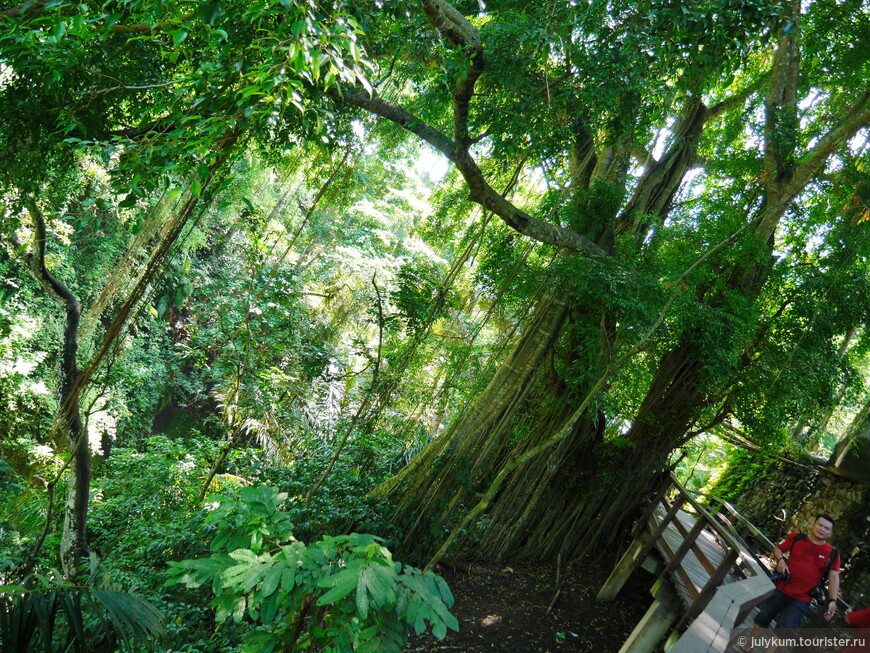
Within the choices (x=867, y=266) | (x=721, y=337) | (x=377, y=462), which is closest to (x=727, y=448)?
(x=867, y=266)

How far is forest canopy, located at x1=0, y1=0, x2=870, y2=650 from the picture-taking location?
264 centimetres

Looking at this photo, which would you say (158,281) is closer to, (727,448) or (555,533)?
(555,533)

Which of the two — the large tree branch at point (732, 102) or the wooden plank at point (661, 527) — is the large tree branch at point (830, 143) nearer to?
the large tree branch at point (732, 102)

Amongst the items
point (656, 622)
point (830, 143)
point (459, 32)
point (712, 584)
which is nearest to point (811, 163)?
point (830, 143)

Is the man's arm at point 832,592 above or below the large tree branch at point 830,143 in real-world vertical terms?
below

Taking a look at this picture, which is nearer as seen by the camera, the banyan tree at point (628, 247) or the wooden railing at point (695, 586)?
the wooden railing at point (695, 586)

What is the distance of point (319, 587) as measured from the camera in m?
1.64

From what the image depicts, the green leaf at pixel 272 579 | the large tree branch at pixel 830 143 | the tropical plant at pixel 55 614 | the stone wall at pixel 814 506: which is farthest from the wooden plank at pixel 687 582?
the tropical plant at pixel 55 614

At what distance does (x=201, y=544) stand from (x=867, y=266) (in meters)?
6.09

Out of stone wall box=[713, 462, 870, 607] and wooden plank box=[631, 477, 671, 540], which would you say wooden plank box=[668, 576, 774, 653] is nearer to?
wooden plank box=[631, 477, 671, 540]

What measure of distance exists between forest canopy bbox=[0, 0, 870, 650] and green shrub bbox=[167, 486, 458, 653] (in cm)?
4

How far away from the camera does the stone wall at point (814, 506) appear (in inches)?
240

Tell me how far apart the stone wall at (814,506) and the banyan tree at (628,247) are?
252cm

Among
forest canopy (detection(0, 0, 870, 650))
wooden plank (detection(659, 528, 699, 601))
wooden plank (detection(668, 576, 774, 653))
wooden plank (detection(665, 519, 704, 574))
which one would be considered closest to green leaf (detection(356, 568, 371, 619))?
forest canopy (detection(0, 0, 870, 650))
